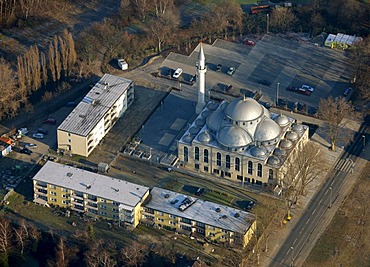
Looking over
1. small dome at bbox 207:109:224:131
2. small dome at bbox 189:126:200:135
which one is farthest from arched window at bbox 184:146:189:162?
small dome at bbox 207:109:224:131

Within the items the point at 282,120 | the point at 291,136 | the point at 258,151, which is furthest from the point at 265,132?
the point at 282,120

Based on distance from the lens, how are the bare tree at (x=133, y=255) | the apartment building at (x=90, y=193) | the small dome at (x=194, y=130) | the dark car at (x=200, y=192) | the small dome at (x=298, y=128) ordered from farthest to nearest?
the small dome at (x=298, y=128), the small dome at (x=194, y=130), the dark car at (x=200, y=192), the apartment building at (x=90, y=193), the bare tree at (x=133, y=255)

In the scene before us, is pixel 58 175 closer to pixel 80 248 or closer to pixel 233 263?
pixel 80 248

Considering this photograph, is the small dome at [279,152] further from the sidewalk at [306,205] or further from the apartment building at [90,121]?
the apartment building at [90,121]

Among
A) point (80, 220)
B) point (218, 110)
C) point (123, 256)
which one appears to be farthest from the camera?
point (218, 110)

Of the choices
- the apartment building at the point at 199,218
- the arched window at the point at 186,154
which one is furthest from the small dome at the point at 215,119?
the apartment building at the point at 199,218

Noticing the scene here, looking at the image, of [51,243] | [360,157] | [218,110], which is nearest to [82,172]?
[51,243]

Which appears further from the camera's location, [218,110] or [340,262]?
[218,110]
